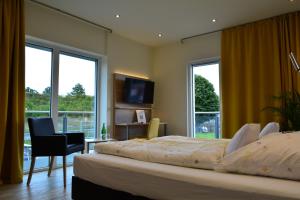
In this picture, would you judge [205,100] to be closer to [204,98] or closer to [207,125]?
[204,98]

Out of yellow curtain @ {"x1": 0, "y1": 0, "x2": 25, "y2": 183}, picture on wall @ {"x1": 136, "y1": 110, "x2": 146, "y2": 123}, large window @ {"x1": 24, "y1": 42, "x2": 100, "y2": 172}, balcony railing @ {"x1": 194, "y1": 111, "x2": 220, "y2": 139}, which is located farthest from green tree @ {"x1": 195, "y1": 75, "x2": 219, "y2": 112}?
yellow curtain @ {"x1": 0, "y1": 0, "x2": 25, "y2": 183}

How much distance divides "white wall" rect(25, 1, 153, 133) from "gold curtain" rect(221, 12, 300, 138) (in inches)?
78.4

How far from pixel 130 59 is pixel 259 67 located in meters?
2.75

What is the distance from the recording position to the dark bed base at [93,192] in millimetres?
2033

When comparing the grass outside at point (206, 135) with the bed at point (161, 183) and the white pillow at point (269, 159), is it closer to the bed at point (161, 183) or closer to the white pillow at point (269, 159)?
the bed at point (161, 183)

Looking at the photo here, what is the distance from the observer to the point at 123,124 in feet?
17.4

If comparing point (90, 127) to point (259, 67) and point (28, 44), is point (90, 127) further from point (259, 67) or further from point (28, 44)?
point (259, 67)

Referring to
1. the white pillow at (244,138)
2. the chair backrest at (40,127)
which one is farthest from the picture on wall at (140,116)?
the white pillow at (244,138)

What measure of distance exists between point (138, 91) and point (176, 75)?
3.26ft

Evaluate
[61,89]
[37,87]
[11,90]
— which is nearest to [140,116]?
[61,89]

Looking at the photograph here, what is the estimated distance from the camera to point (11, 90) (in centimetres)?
350

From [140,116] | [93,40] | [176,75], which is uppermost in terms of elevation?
[93,40]

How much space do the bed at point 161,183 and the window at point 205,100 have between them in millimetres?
3424

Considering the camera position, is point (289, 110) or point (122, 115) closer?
point (289, 110)
